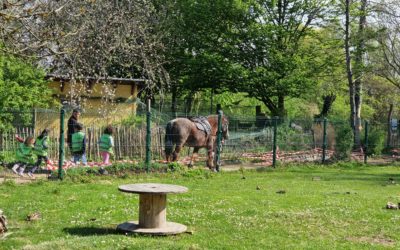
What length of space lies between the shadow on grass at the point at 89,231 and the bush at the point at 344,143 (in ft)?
56.8

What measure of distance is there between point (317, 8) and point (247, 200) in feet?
71.9

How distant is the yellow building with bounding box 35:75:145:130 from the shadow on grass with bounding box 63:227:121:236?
12.0m

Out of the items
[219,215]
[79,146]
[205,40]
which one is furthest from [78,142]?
[205,40]

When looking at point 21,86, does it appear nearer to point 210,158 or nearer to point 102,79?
point 102,79

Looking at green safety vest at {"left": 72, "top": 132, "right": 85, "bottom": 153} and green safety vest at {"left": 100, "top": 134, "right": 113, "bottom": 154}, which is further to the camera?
green safety vest at {"left": 100, "top": 134, "right": 113, "bottom": 154}

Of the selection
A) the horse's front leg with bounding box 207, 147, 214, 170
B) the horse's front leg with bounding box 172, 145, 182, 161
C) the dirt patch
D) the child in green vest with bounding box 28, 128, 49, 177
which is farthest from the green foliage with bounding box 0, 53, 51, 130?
the dirt patch

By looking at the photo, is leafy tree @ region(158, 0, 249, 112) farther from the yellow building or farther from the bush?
the bush

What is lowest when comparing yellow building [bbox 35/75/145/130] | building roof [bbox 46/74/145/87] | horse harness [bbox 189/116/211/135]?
horse harness [bbox 189/116/211/135]

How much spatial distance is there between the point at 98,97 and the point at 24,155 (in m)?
9.79

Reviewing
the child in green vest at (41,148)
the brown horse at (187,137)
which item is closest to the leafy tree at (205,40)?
the brown horse at (187,137)

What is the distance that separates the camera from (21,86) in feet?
68.3

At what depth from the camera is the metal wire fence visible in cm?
1828

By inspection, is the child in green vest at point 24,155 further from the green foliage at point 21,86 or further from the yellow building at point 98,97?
the yellow building at point 98,97

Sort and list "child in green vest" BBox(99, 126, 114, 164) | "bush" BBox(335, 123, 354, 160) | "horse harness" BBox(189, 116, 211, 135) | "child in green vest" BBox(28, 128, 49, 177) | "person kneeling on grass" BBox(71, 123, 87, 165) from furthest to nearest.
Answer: "bush" BBox(335, 123, 354, 160) < "horse harness" BBox(189, 116, 211, 135) < "child in green vest" BBox(99, 126, 114, 164) < "person kneeling on grass" BBox(71, 123, 87, 165) < "child in green vest" BBox(28, 128, 49, 177)
